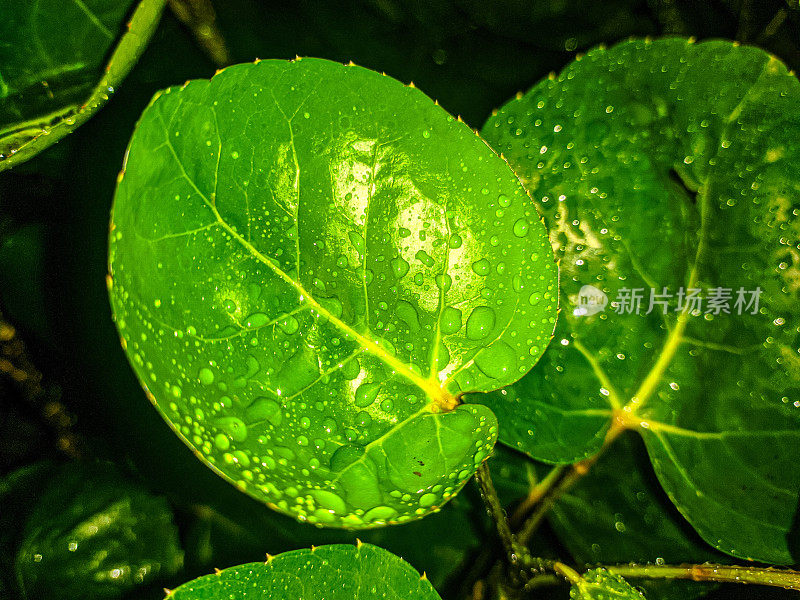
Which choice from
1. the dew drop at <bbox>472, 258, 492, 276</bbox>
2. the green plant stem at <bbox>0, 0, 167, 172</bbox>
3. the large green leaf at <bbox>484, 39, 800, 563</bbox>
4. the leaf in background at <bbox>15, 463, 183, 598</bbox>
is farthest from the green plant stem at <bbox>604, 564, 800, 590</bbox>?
the green plant stem at <bbox>0, 0, 167, 172</bbox>

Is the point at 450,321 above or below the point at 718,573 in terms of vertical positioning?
above

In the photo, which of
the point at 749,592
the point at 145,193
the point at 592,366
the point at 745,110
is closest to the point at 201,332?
the point at 145,193

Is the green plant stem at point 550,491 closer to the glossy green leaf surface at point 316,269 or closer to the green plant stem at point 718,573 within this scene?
the green plant stem at point 718,573

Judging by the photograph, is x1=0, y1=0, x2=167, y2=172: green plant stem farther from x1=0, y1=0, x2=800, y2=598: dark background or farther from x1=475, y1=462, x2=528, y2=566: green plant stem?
x1=475, y1=462, x2=528, y2=566: green plant stem

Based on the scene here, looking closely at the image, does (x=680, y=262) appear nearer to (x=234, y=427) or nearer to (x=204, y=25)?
(x=234, y=427)

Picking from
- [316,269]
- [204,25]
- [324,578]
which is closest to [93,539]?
[324,578]

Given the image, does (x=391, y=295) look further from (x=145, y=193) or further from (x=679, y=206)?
(x=679, y=206)

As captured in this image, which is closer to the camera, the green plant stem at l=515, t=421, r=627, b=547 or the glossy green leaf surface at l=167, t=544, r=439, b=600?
the glossy green leaf surface at l=167, t=544, r=439, b=600
